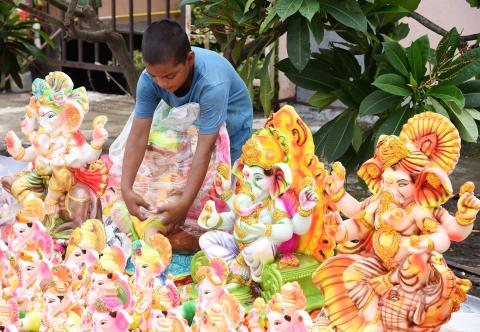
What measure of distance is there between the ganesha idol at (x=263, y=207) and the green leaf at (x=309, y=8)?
0.55 m

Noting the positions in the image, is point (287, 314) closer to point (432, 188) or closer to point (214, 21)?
point (432, 188)

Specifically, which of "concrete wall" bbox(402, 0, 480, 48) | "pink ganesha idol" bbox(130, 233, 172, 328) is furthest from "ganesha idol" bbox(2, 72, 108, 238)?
"concrete wall" bbox(402, 0, 480, 48)

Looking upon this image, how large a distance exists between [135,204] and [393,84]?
3.34 ft

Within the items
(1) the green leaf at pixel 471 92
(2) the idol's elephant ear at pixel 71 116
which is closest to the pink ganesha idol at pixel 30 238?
(2) the idol's elephant ear at pixel 71 116

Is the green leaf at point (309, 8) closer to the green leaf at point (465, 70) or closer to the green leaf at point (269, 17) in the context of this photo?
the green leaf at point (269, 17)

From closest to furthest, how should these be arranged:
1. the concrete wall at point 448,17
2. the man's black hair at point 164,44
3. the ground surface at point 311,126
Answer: the man's black hair at point 164,44 < the ground surface at point 311,126 < the concrete wall at point 448,17

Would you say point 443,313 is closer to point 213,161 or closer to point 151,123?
point 213,161

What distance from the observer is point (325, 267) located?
2.32 metres

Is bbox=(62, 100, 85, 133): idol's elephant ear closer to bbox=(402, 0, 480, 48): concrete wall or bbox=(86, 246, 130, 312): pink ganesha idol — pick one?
bbox=(86, 246, 130, 312): pink ganesha idol

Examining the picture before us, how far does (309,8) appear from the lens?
2.96 metres

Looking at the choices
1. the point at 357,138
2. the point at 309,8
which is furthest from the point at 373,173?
the point at 357,138

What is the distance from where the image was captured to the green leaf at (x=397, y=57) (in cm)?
307

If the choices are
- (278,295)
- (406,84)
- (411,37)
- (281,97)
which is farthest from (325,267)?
(281,97)

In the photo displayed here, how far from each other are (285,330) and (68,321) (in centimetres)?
68
